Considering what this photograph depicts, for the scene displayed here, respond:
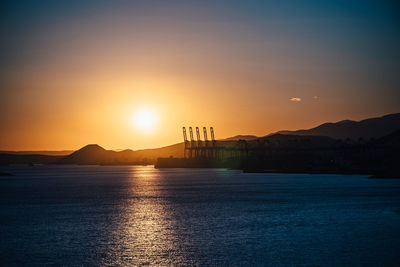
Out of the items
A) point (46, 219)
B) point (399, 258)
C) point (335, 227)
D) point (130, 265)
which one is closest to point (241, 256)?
point (130, 265)

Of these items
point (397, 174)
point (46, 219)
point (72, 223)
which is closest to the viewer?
point (72, 223)

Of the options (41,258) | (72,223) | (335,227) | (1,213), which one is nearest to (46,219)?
(72,223)

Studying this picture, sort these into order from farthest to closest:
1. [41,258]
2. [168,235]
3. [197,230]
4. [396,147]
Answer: [396,147], [197,230], [168,235], [41,258]

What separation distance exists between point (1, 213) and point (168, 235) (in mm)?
22725

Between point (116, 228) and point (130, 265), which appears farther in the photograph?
point (116, 228)

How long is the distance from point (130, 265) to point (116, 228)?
1258 centimetres

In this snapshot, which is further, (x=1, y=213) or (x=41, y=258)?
(x=1, y=213)

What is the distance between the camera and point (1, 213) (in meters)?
42.9

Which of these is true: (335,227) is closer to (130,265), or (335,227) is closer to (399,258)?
(399,258)

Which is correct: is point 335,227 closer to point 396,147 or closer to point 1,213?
point 1,213

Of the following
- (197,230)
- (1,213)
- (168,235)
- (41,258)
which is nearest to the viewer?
(41,258)

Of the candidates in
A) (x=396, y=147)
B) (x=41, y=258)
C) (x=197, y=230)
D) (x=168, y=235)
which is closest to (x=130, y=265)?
(x=41, y=258)

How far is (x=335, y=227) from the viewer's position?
99.9ft

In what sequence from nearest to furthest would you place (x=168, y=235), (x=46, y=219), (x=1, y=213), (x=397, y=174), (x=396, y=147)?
1. (x=168, y=235)
2. (x=46, y=219)
3. (x=1, y=213)
4. (x=397, y=174)
5. (x=396, y=147)
